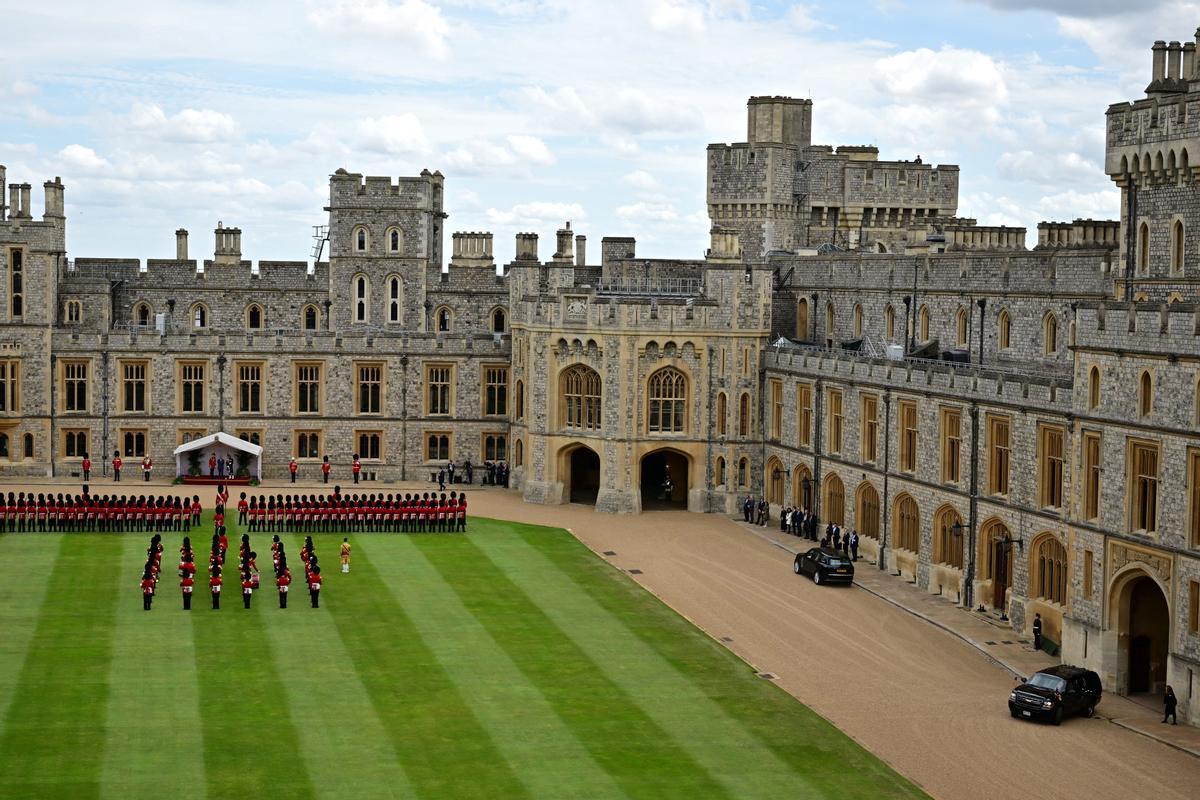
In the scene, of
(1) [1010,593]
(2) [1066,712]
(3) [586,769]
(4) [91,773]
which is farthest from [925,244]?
(4) [91,773]

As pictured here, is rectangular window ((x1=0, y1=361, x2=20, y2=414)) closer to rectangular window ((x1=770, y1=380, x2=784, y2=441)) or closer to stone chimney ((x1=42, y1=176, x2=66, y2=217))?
stone chimney ((x1=42, y1=176, x2=66, y2=217))

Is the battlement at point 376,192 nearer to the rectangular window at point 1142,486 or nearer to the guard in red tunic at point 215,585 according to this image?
the guard in red tunic at point 215,585

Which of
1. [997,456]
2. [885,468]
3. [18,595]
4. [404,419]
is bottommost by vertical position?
[18,595]

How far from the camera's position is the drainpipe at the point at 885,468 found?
2197 inches

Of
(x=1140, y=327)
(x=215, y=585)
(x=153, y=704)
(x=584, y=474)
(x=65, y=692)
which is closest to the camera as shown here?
(x=153, y=704)

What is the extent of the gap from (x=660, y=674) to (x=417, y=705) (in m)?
6.04

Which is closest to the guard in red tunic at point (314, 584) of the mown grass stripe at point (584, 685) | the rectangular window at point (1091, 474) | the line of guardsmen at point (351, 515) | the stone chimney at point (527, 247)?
the mown grass stripe at point (584, 685)

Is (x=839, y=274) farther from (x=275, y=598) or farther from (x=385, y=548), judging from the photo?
(x=275, y=598)

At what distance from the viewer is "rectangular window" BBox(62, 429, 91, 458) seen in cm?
7119

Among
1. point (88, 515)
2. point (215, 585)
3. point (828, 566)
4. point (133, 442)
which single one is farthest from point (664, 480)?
point (215, 585)

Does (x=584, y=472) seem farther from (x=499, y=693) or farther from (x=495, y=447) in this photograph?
(x=499, y=693)

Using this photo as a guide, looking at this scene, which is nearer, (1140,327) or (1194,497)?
(1194,497)

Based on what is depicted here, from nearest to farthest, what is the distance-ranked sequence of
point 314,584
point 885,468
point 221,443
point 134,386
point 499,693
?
1. point 499,693
2. point 314,584
3. point 885,468
4. point 221,443
5. point 134,386

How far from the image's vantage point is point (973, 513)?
50.4 m
